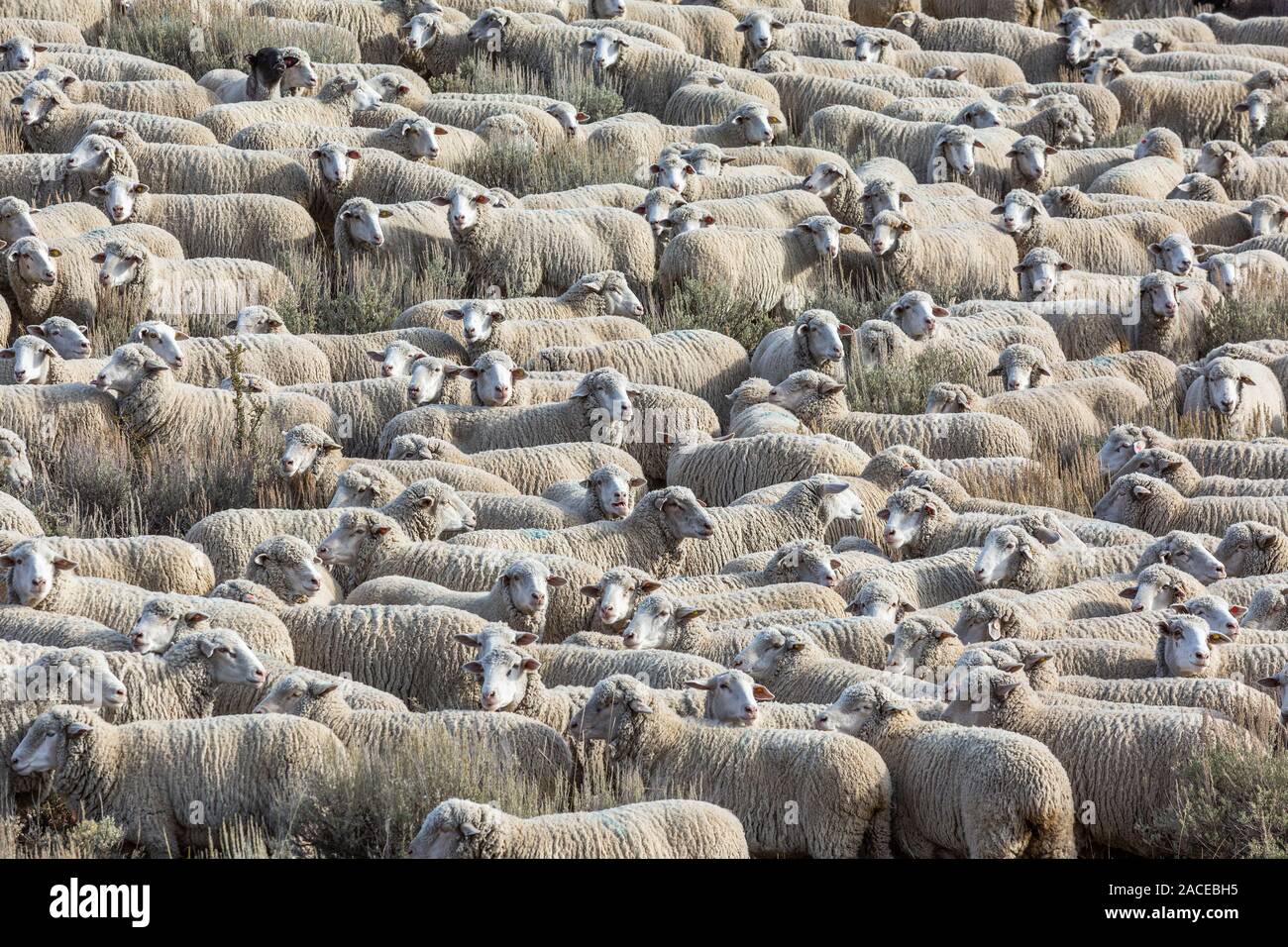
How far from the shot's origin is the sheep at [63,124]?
635 inches

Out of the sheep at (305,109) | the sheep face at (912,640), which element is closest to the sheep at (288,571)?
the sheep face at (912,640)

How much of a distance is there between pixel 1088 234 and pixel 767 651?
29.9ft

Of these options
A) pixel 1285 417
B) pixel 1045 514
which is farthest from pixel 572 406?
pixel 1285 417

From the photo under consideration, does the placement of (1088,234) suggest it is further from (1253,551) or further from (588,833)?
(588,833)

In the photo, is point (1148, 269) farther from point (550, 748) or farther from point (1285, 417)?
point (550, 748)

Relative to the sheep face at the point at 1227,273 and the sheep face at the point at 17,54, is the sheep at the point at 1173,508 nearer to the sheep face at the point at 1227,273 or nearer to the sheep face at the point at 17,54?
the sheep face at the point at 1227,273

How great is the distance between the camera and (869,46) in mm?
22422

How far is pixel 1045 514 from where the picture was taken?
34.5 feet

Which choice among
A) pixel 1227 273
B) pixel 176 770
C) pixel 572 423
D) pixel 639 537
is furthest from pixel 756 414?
pixel 176 770

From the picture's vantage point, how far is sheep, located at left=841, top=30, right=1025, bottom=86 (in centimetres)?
2247

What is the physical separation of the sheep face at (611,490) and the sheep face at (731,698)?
3.00 metres

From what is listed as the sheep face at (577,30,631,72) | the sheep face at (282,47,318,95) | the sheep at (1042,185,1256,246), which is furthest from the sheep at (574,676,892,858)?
the sheep face at (577,30,631,72)

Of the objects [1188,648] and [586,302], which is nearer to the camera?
[1188,648]
